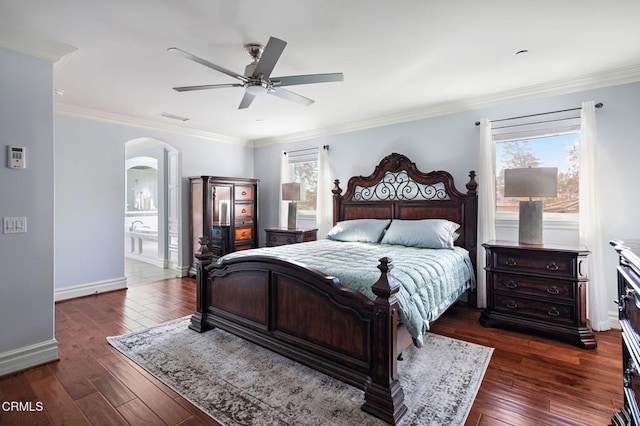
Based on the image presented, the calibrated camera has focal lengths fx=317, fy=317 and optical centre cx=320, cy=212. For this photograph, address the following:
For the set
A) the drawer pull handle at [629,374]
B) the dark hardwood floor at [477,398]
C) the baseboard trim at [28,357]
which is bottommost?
the dark hardwood floor at [477,398]

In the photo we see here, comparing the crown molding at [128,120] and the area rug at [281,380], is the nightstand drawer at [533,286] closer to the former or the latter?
the area rug at [281,380]

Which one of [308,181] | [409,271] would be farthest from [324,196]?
[409,271]

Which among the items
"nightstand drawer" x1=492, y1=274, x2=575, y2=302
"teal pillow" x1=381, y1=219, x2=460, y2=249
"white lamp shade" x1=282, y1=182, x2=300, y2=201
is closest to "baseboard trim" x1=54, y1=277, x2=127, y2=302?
"white lamp shade" x1=282, y1=182, x2=300, y2=201

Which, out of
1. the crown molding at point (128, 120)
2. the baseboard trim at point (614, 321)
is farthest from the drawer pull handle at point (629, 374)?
the crown molding at point (128, 120)

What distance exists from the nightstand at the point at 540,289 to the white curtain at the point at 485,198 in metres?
0.51

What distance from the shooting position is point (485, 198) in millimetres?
3844

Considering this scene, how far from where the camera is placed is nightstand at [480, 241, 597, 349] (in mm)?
2928

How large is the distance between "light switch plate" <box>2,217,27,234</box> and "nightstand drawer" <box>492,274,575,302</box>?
4.35 metres

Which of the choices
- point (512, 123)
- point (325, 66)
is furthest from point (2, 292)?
point (512, 123)

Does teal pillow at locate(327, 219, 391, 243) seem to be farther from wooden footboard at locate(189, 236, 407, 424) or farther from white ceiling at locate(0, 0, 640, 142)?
wooden footboard at locate(189, 236, 407, 424)

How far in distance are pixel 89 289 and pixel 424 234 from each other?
4661 millimetres

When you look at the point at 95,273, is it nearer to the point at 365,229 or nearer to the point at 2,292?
the point at 2,292

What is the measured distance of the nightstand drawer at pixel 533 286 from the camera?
2.98 meters

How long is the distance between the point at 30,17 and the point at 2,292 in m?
2.05
